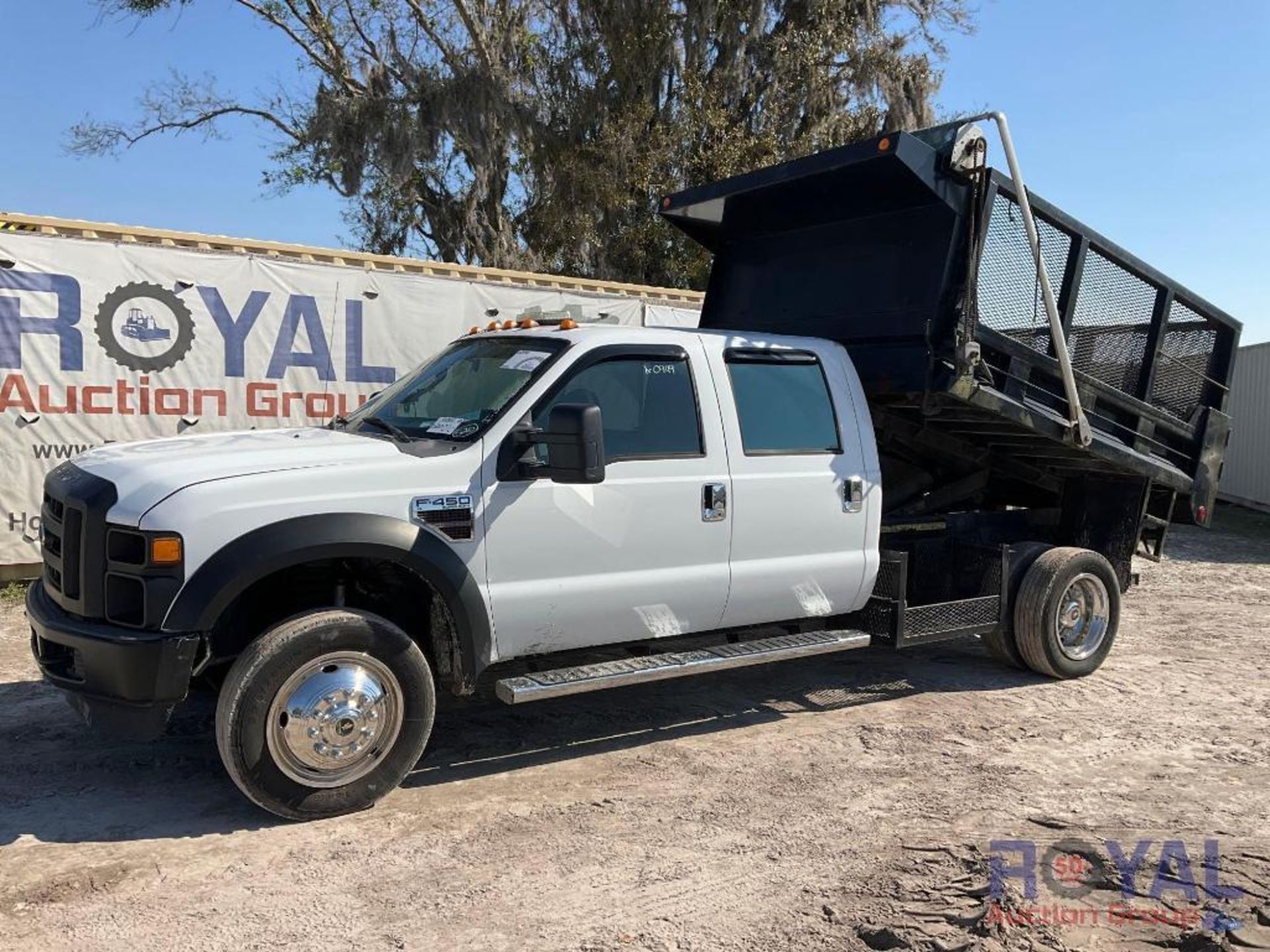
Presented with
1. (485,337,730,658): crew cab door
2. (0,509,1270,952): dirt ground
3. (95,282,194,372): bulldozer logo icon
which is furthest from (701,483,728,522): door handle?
(95,282,194,372): bulldozer logo icon

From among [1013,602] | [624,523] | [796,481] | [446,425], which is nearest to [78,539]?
[446,425]

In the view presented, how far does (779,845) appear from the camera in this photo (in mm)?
3959

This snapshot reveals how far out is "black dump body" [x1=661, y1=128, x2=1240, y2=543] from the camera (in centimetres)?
575

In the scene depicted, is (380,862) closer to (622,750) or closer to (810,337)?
(622,750)

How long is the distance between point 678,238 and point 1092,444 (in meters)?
13.9

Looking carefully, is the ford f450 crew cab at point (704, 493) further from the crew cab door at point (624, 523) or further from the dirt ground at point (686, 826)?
the dirt ground at point (686, 826)

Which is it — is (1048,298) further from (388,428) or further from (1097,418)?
(388,428)

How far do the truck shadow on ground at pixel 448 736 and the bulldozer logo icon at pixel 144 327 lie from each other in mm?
3804

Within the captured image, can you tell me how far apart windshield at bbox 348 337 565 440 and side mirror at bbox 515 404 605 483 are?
1.29 ft

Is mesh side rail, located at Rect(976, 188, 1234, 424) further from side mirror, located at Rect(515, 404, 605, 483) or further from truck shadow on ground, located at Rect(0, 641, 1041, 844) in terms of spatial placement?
side mirror, located at Rect(515, 404, 605, 483)

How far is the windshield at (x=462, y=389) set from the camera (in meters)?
4.59

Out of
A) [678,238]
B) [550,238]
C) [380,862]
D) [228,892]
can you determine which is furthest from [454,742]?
[550,238]

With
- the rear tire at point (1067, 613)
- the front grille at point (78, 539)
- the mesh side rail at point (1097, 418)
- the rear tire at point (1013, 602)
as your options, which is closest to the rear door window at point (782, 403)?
the mesh side rail at point (1097, 418)

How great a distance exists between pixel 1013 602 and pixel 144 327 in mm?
7322
